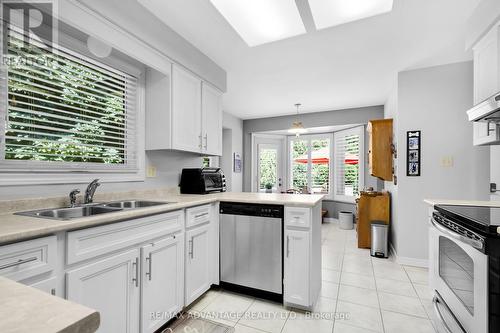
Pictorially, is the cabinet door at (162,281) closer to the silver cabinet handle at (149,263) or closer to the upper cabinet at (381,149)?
the silver cabinet handle at (149,263)

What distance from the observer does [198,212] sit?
6.86ft

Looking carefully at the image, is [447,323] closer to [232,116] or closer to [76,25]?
[76,25]

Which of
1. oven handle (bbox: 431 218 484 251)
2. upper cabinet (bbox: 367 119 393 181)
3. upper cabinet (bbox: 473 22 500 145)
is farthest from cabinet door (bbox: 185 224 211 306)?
upper cabinet (bbox: 367 119 393 181)

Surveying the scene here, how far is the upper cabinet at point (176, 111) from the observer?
2324 millimetres

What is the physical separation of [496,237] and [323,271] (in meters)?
2.02

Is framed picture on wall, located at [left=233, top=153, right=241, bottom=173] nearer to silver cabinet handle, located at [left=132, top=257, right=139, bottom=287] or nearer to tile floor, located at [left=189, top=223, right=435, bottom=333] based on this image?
tile floor, located at [left=189, top=223, right=435, bottom=333]

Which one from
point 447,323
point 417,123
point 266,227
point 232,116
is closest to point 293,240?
point 266,227

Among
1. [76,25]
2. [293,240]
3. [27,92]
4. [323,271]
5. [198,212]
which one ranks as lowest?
[323,271]

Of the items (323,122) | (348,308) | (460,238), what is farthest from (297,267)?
(323,122)

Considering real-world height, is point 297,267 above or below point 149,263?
below

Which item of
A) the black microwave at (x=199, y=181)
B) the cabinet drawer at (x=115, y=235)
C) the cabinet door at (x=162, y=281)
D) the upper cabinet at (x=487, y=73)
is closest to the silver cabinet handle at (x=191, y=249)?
the cabinet door at (x=162, y=281)

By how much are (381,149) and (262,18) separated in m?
2.70

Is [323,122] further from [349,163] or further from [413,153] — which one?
[413,153]

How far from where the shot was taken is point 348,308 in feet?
6.89
